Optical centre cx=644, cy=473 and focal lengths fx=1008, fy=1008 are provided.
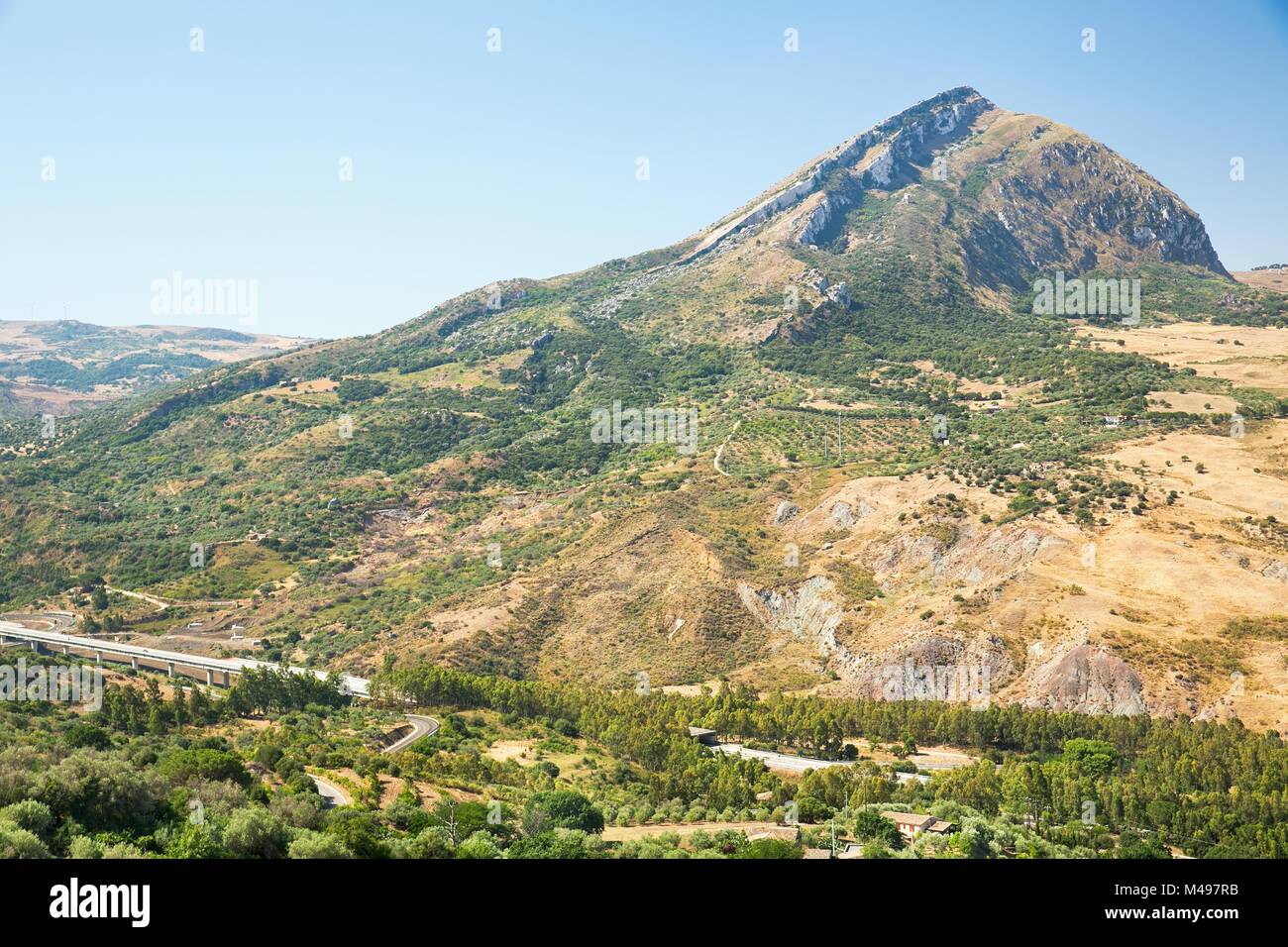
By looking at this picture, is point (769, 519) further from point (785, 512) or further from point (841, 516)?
point (841, 516)

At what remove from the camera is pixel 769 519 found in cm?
12100

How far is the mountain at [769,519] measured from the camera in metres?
88.9

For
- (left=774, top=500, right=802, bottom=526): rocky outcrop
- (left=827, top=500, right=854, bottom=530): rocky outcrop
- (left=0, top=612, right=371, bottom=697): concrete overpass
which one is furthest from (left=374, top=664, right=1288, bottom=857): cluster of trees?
(left=774, top=500, right=802, bottom=526): rocky outcrop

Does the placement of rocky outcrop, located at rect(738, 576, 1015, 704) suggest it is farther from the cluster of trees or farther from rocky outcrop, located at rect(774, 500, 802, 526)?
rocky outcrop, located at rect(774, 500, 802, 526)

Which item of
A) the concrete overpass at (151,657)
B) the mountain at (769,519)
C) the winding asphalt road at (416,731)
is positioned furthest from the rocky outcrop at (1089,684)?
the concrete overpass at (151,657)

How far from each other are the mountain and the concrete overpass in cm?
588

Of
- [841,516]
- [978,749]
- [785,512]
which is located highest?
[785,512]

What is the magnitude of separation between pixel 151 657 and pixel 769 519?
68.9m

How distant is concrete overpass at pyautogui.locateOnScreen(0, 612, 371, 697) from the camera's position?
9631 centimetres

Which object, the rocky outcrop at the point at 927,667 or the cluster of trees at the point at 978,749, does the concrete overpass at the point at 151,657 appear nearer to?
→ the cluster of trees at the point at 978,749

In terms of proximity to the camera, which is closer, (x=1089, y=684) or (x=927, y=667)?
(x=1089, y=684)

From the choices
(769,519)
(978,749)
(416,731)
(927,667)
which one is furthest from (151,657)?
(978,749)

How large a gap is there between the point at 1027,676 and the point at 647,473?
6947 cm

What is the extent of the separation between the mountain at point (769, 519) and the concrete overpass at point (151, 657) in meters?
5.88
